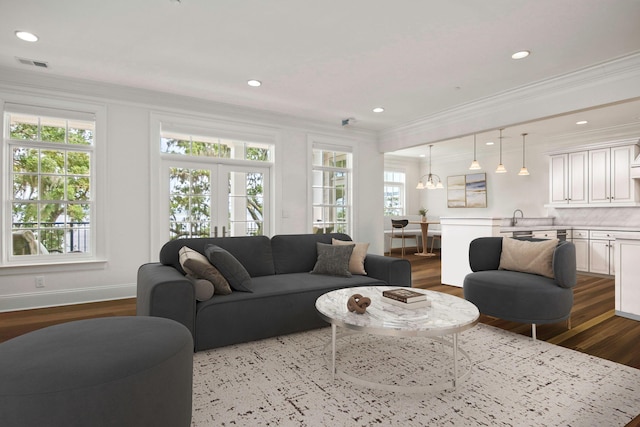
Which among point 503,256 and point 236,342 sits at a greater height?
point 503,256

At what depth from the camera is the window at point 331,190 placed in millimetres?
6035

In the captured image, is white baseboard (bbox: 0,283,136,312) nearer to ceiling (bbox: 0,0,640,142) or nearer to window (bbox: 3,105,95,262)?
window (bbox: 3,105,95,262)

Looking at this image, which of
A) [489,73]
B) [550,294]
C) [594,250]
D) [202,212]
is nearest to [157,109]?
[202,212]

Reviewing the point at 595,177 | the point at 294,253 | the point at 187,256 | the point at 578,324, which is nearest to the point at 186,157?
the point at 294,253

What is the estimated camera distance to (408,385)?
2.18 metres

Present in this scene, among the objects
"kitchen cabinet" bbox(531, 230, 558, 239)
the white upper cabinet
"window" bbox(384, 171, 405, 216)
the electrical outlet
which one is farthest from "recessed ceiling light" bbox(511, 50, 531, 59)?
"window" bbox(384, 171, 405, 216)

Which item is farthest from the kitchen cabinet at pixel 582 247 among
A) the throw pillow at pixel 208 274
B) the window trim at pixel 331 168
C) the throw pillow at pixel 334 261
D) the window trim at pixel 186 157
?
the throw pillow at pixel 208 274

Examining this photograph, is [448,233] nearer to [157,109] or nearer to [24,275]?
[157,109]

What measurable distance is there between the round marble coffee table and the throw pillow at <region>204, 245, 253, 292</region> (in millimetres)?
793

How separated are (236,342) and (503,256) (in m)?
2.73

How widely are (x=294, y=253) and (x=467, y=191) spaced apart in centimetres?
668

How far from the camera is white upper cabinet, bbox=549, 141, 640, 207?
594cm

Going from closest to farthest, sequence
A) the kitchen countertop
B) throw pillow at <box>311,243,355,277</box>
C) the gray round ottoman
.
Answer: the gray round ottoman → throw pillow at <box>311,243,355,277</box> → the kitchen countertop

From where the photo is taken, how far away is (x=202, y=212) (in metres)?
4.96
